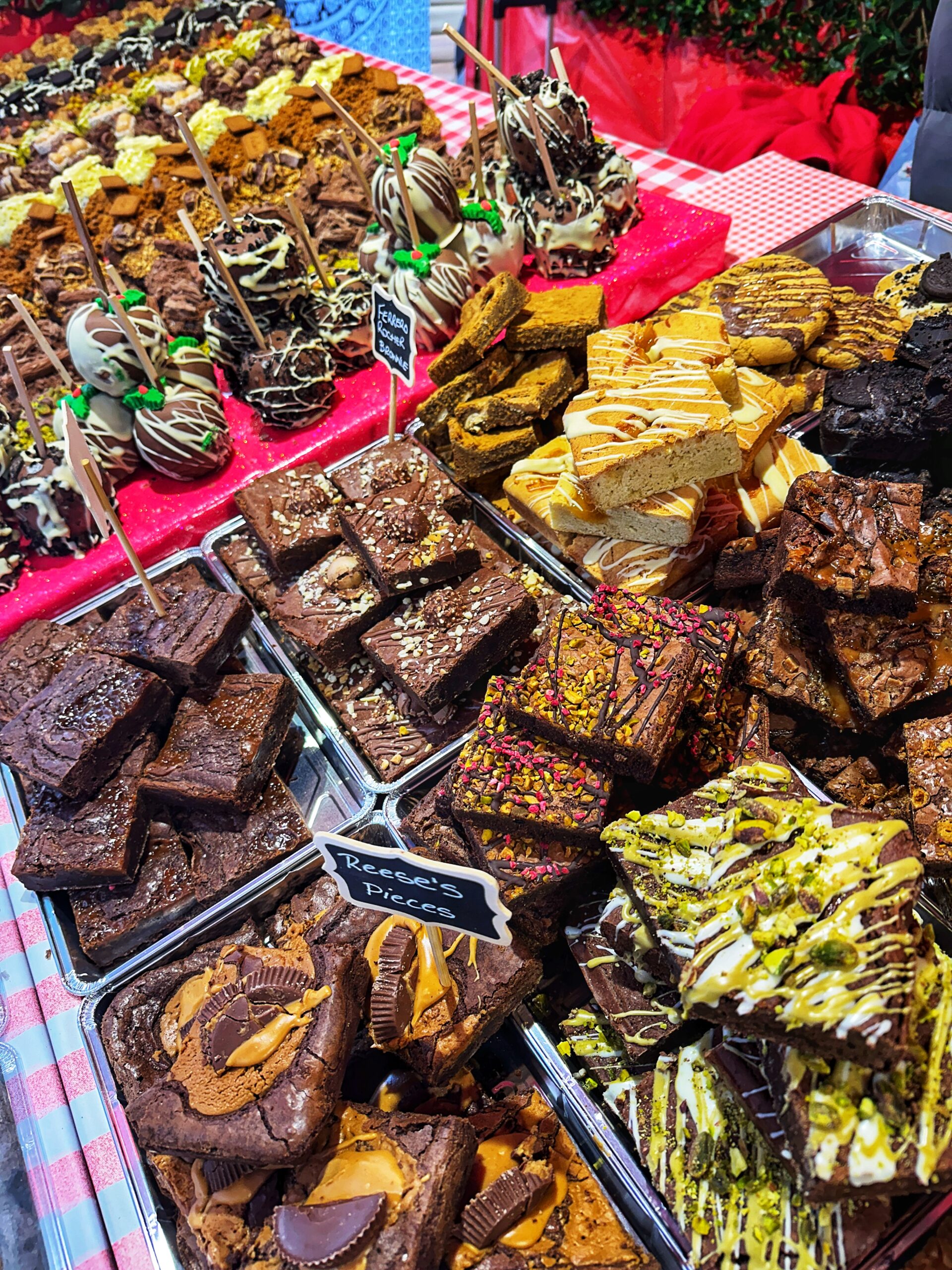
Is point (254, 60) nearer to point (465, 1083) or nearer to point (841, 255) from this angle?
point (841, 255)

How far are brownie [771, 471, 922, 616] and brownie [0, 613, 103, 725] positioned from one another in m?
2.06

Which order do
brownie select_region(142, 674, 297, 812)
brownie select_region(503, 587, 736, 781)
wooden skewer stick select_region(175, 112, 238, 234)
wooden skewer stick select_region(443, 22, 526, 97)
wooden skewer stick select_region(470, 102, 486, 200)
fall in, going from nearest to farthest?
brownie select_region(503, 587, 736, 781) → brownie select_region(142, 674, 297, 812) → wooden skewer stick select_region(175, 112, 238, 234) → wooden skewer stick select_region(443, 22, 526, 97) → wooden skewer stick select_region(470, 102, 486, 200)

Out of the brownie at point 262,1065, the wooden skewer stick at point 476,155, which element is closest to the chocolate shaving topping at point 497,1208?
the brownie at point 262,1065

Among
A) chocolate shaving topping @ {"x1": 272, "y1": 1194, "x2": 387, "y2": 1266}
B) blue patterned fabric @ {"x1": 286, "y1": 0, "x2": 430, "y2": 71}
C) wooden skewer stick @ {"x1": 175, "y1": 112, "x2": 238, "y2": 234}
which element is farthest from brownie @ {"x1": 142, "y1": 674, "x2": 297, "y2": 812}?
blue patterned fabric @ {"x1": 286, "y1": 0, "x2": 430, "y2": 71}

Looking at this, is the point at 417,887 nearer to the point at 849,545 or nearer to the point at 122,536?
the point at 849,545

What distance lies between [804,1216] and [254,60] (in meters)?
6.19

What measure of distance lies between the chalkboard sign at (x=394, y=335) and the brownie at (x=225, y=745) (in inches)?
40.4

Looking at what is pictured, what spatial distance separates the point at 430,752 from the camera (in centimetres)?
239

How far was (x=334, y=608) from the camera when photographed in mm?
2570

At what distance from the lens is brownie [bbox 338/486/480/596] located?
8.02 ft

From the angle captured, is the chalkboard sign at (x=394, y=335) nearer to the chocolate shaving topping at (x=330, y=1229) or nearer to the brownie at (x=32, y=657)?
the brownie at (x=32, y=657)

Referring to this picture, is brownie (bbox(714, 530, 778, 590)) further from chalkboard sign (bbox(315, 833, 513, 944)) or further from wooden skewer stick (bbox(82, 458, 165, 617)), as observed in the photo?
wooden skewer stick (bbox(82, 458, 165, 617))

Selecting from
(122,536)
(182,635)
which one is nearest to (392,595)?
(182,635)

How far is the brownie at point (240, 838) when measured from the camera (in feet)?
7.20
